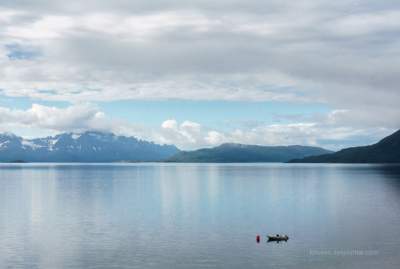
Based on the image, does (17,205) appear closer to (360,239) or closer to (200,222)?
(200,222)

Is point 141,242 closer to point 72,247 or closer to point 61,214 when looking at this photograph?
point 72,247

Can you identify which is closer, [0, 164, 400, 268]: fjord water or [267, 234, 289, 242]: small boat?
[0, 164, 400, 268]: fjord water

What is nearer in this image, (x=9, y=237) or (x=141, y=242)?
(x=141, y=242)

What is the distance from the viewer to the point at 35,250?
266 feet

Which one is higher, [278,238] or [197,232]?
[197,232]

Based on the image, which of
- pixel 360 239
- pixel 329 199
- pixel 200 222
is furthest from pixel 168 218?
pixel 329 199

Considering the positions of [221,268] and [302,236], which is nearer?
[221,268]

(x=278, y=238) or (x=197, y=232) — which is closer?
(x=278, y=238)

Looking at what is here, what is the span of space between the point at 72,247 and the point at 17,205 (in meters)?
74.3

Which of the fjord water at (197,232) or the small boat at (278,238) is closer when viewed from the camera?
the fjord water at (197,232)

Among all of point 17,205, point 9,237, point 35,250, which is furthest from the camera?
point 17,205

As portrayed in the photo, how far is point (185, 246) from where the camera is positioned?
274ft

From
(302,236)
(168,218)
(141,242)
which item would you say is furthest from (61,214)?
(302,236)

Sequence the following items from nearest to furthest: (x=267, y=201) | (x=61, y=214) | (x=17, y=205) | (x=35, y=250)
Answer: (x=35, y=250), (x=61, y=214), (x=17, y=205), (x=267, y=201)
